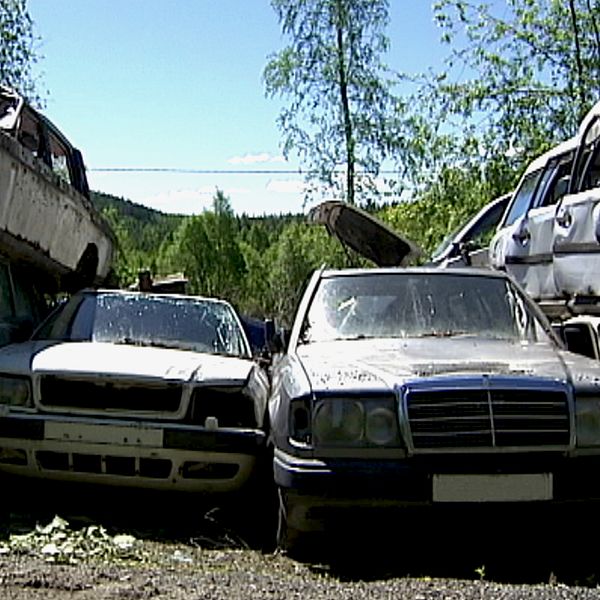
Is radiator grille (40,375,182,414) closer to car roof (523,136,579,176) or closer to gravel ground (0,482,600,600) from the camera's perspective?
gravel ground (0,482,600,600)

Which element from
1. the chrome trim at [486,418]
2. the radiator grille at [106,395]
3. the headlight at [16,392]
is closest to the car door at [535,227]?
the chrome trim at [486,418]

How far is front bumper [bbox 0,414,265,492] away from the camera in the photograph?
575cm

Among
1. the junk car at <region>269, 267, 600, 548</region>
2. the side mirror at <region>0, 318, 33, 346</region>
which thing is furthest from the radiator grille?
the side mirror at <region>0, 318, 33, 346</region>

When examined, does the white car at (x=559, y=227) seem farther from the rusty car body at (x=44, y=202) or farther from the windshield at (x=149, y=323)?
the rusty car body at (x=44, y=202)

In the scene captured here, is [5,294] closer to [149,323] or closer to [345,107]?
[149,323]

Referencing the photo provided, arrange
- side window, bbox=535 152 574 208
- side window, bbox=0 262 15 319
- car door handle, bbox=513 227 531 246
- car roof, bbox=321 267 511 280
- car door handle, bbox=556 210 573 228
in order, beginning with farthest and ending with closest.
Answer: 1. side window, bbox=535 152 574 208
2. car door handle, bbox=513 227 531 246
3. side window, bbox=0 262 15 319
4. car door handle, bbox=556 210 573 228
5. car roof, bbox=321 267 511 280

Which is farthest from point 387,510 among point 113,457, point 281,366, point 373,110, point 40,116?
point 373,110

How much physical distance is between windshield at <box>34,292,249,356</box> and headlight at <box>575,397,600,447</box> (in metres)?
3.14

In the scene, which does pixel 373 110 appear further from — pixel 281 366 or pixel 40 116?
pixel 281 366

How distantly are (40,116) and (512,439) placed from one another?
22.5ft

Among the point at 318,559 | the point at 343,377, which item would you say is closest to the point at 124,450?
the point at 318,559

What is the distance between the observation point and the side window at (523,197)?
30.8 ft

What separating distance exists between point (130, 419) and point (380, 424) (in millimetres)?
1803

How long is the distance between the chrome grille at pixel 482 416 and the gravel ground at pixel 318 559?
0.32 meters
